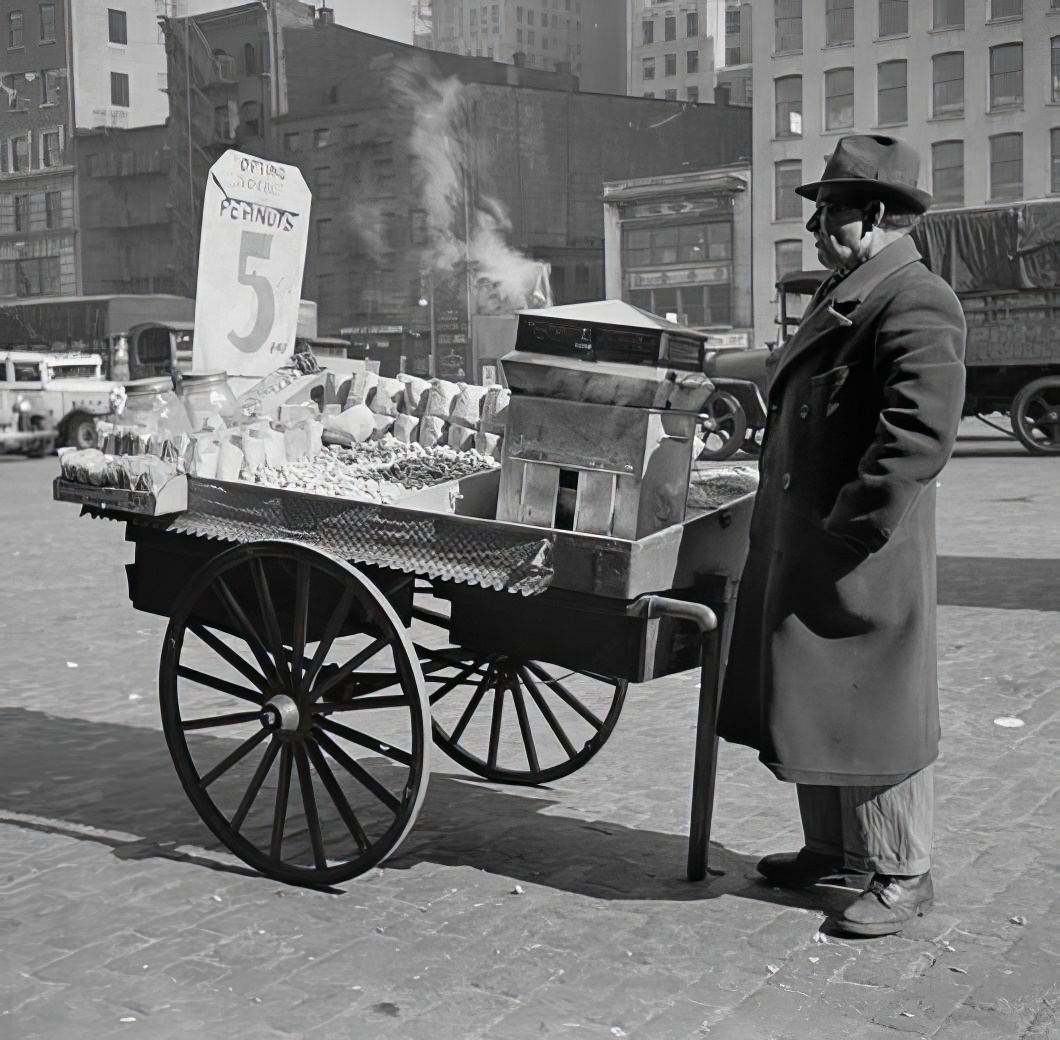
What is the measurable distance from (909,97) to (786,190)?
5364 millimetres

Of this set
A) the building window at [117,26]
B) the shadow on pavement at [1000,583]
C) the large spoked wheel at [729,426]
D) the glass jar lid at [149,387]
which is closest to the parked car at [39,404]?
A: the large spoked wheel at [729,426]

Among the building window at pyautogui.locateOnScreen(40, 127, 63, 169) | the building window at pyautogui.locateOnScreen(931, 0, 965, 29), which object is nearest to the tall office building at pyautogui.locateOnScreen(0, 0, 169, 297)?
the building window at pyautogui.locateOnScreen(40, 127, 63, 169)

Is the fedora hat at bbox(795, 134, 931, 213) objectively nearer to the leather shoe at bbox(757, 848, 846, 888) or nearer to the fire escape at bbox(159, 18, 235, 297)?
the leather shoe at bbox(757, 848, 846, 888)

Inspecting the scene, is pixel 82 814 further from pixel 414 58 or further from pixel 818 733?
pixel 414 58

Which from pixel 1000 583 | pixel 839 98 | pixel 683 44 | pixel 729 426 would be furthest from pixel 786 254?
pixel 683 44

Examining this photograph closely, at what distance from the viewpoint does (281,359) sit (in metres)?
6.64

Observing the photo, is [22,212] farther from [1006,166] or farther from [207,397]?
[207,397]

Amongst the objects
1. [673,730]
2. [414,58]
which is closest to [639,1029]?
[673,730]

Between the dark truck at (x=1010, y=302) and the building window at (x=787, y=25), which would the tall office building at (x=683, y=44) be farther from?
the dark truck at (x=1010, y=302)

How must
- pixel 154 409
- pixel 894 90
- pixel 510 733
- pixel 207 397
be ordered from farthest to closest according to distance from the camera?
pixel 894 90 → pixel 510 733 → pixel 207 397 → pixel 154 409

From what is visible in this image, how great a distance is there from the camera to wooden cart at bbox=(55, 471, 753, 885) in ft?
14.0

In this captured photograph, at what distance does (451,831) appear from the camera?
5.07 meters

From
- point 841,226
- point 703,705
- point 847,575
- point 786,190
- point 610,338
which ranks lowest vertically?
point 703,705

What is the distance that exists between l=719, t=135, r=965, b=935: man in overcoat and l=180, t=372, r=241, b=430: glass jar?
2473mm
